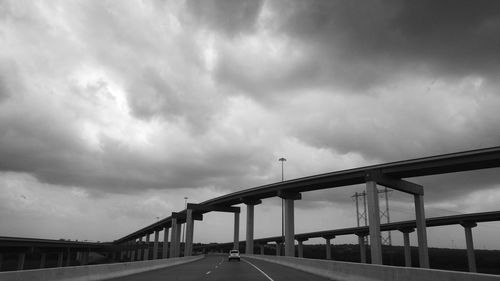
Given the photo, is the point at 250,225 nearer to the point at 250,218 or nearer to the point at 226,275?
the point at 250,218

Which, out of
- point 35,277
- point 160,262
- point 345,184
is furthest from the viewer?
point 345,184

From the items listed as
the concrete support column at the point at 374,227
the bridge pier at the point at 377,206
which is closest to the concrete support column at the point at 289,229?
the bridge pier at the point at 377,206

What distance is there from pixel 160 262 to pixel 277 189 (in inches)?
1283

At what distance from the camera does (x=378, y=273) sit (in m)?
14.5

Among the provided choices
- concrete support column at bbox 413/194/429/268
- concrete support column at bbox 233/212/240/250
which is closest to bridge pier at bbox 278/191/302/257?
concrete support column at bbox 413/194/429/268

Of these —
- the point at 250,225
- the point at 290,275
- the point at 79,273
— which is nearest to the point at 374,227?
the point at 290,275

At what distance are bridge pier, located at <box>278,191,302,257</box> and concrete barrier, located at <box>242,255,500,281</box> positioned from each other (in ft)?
100

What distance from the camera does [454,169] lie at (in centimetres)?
4303

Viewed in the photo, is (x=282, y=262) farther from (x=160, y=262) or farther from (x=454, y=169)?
(x=454, y=169)

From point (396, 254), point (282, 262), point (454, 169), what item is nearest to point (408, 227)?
point (454, 169)

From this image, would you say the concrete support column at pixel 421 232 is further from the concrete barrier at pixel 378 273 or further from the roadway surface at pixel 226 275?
the roadway surface at pixel 226 275

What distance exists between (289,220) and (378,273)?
48.1m

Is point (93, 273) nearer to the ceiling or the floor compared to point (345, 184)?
nearer to the floor

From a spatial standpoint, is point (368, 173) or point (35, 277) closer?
point (35, 277)
